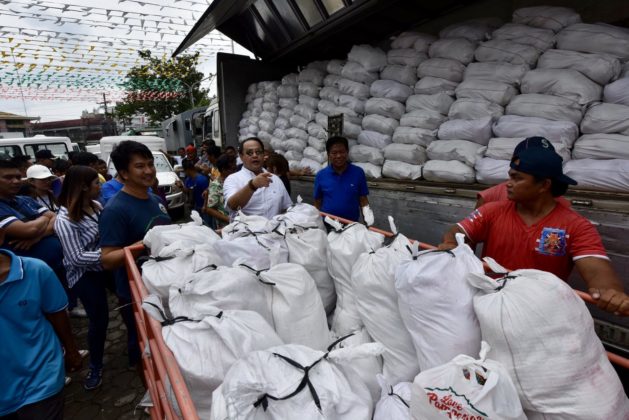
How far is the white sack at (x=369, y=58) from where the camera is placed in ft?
13.1

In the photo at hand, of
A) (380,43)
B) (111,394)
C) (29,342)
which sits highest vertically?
(380,43)

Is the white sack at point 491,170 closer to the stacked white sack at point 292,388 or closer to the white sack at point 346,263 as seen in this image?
the white sack at point 346,263

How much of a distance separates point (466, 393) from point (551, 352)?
0.29 metres

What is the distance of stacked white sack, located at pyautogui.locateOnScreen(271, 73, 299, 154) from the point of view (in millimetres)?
5492

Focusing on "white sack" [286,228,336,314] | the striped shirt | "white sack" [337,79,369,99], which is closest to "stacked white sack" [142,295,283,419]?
"white sack" [286,228,336,314]

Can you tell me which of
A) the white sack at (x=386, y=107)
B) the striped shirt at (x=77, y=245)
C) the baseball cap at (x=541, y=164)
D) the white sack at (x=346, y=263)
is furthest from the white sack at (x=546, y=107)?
the striped shirt at (x=77, y=245)

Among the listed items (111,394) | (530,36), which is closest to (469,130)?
(530,36)

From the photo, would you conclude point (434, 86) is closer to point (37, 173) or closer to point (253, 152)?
point (253, 152)

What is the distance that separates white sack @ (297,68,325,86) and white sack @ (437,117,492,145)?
241 centimetres

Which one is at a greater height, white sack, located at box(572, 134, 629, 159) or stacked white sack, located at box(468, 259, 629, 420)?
white sack, located at box(572, 134, 629, 159)

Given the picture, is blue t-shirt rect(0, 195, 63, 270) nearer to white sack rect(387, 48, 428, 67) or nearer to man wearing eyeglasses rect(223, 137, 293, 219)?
man wearing eyeglasses rect(223, 137, 293, 219)

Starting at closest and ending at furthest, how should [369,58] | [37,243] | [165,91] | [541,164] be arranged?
[541,164] < [37,243] < [369,58] < [165,91]

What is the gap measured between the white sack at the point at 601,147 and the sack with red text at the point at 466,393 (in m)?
2.16

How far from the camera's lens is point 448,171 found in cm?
297
